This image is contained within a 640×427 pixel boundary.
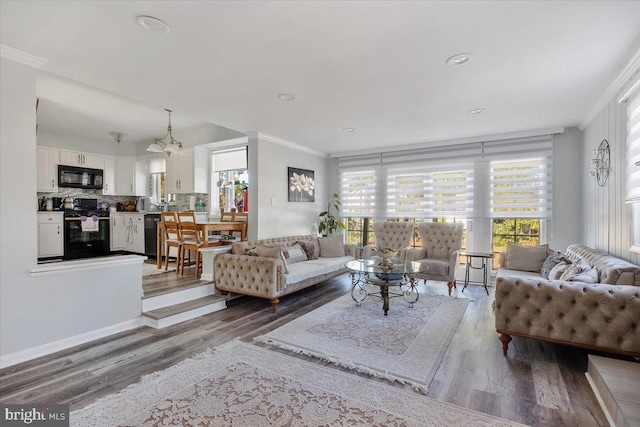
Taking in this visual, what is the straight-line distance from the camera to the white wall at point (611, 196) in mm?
2891

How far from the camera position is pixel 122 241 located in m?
6.76

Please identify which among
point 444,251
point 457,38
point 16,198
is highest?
point 457,38

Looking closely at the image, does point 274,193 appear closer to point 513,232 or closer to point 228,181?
point 228,181

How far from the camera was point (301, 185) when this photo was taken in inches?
233

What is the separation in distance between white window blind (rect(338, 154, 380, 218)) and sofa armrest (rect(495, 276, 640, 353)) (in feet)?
12.5

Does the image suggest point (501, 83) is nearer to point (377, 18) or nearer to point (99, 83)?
point (377, 18)

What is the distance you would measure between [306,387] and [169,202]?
580 cm

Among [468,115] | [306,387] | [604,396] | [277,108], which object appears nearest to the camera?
[604,396]

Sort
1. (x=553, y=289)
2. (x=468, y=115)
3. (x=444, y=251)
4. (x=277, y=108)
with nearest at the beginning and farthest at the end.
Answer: (x=553, y=289), (x=277, y=108), (x=468, y=115), (x=444, y=251)

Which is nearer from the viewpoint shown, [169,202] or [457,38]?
[457,38]

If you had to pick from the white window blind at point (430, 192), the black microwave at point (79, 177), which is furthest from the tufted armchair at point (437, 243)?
the black microwave at point (79, 177)

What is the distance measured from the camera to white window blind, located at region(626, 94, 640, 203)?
2549mm

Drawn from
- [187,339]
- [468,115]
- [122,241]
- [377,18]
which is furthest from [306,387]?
[122,241]

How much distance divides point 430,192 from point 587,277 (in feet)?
11.0
